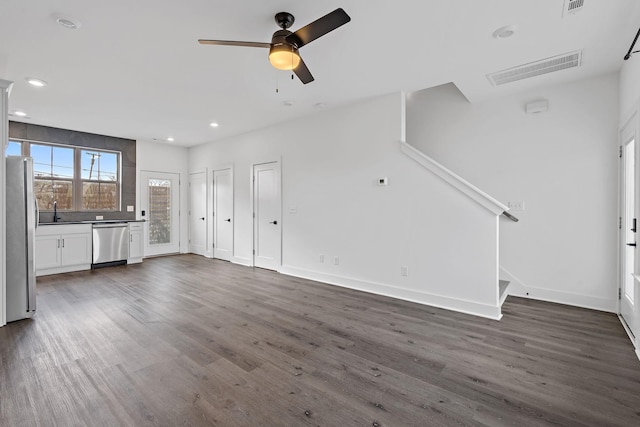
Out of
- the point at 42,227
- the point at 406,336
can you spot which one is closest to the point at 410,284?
the point at 406,336

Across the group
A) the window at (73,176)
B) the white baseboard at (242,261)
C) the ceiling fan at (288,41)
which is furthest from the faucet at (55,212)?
the ceiling fan at (288,41)

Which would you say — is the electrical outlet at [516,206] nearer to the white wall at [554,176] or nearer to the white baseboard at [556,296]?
the white wall at [554,176]

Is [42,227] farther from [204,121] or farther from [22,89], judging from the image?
[204,121]

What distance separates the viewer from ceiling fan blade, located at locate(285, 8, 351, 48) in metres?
1.91

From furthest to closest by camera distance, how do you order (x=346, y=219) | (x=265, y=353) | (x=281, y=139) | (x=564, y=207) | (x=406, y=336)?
(x=281, y=139) → (x=346, y=219) → (x=564, y=207) → (x=406, y=336) → (x=265, y=353)

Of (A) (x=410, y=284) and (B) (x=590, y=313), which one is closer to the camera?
(B) (x=590, y=313)

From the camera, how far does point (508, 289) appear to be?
4023mm

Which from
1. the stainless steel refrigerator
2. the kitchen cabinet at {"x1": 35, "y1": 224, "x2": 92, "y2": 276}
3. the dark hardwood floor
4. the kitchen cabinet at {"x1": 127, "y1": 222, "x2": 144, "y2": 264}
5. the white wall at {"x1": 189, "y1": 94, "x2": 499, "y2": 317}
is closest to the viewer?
the dark hardwood floor

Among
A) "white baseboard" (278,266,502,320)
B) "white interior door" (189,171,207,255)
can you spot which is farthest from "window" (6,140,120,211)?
"white baseboard" (278,266,502,320)

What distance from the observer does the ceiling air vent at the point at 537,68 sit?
3.00 metres

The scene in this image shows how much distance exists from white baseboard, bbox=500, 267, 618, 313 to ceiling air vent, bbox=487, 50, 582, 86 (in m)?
2.54

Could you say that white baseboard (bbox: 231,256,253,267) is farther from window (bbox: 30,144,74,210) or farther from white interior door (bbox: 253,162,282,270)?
window (bbox: 30,144,74,210)

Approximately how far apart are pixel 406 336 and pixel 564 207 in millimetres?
2781

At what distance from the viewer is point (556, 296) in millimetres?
3703
